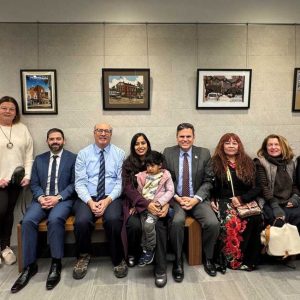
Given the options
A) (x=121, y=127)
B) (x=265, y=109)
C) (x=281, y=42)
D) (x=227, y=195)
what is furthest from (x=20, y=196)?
(x=281, y=42)

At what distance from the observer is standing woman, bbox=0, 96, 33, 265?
2732mm

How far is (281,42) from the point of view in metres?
3.12

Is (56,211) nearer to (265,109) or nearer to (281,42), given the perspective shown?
(265,109)

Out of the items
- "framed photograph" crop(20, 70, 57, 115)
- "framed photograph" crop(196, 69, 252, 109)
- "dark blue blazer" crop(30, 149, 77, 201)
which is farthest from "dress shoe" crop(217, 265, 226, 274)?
"framed photograph" crop(20, 70, 57, 115)

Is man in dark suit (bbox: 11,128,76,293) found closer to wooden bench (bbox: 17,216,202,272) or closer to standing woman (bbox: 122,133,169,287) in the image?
wooden bench (bbox: 17,216,202,272)

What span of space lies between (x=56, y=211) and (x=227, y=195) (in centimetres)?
163

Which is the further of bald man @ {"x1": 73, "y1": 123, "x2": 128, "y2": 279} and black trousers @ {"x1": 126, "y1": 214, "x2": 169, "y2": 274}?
bald man @ {"x1": 73, "y1": 123, "x2": 128, "y2": 279}

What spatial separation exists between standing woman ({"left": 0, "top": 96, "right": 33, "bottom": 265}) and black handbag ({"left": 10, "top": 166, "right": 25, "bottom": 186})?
36 millimetres

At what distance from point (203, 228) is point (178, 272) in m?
0.44

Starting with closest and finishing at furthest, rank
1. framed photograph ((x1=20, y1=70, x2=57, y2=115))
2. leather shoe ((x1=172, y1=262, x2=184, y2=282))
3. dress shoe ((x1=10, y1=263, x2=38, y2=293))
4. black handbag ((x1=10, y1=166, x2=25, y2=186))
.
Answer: dress shoe ((x1=10, y1=263, x2=38, y2=293)) < leather shoe ((x1=172, y1=262, x2=184, y2=282)) < black handbag ((x1=10, y1=166, x2=25, y2=186)) < framed photograph ((x1=20, y1=70, x2=57, y2=115))

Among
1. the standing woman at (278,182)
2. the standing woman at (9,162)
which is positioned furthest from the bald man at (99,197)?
the standing woman at (278,182)

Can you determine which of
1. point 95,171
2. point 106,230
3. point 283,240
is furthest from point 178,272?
point 95,171

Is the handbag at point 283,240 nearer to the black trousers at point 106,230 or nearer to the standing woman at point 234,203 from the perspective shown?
the standing woman at point 234,203

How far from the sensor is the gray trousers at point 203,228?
8.02ft
